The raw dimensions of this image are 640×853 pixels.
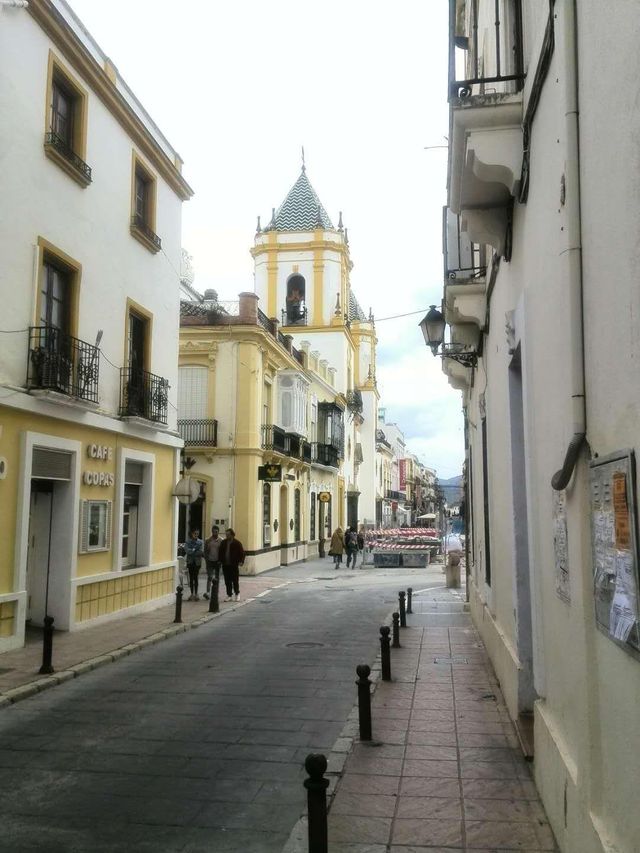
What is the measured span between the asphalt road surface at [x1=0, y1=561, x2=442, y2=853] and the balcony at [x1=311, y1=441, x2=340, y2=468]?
2450cm

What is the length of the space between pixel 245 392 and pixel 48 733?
66.9 ft

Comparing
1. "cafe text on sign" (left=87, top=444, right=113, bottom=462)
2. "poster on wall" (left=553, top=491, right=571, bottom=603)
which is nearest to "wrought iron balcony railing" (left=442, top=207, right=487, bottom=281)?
"cafe text on sign" (left=87, top=444, right=113, bottom=462)

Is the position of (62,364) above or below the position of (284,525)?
above

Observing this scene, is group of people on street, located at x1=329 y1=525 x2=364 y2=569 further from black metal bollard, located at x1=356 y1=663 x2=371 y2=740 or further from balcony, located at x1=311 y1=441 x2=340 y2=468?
black metal bollard, located at x1=356 y1=663 x2=371 y2=740

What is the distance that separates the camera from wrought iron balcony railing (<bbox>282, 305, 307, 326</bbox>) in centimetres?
4503

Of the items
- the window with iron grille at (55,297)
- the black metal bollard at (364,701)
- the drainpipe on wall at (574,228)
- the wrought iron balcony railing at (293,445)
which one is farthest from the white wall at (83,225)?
the wrought iron balcony railing at (293,445)

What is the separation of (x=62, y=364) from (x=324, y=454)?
2706cm

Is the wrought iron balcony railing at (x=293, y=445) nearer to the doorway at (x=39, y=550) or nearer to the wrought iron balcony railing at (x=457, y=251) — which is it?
the doorway at (x=39, y=550)

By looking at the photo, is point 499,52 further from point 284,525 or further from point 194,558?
point 284,525

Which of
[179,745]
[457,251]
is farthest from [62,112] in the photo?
[179,745]

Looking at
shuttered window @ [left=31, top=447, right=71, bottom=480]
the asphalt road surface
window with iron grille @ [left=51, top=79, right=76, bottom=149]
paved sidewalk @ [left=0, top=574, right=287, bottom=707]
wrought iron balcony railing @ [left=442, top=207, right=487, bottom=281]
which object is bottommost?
the asphalt road surface

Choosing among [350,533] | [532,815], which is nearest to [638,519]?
[532,815]

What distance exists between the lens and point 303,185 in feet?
153

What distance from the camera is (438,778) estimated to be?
6062 millimetres
